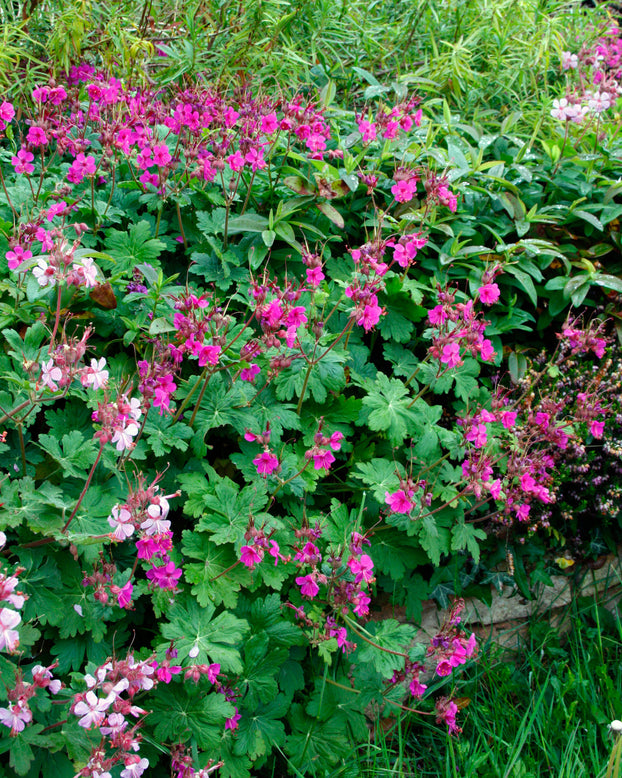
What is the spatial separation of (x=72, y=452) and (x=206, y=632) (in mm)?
619

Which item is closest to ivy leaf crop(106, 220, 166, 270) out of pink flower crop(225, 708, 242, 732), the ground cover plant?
the ground cover plant

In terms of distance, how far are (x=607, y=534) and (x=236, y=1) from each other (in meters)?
3.22

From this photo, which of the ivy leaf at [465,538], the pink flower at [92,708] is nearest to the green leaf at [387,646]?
the ivy leaf at [465,538]

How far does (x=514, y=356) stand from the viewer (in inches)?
109

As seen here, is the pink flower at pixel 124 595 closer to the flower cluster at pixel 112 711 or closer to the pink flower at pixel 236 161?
the flower cluster at pixel 112 711

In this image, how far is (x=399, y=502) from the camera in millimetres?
2029

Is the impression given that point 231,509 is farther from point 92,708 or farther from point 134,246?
point 134,246

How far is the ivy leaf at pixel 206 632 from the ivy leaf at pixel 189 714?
92 millimetres

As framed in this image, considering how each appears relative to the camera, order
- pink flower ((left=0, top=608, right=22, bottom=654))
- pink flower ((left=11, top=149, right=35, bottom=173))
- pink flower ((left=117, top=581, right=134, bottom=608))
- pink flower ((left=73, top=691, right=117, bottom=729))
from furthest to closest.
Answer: pink flower ((left=11, top=149, right=35, bottom=173)) < pink flower ((left=117, top=581, right=134, bottom=608)) < pink flower ((left=73, top=691, right=117, bottom=729)) < pink flower ((left=0, top=608, right=22, bottom=654))

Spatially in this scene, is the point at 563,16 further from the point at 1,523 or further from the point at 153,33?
the point at 1,523

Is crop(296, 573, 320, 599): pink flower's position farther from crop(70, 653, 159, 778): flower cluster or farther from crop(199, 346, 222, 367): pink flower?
crop(199, 346, 222, 367): pink flower

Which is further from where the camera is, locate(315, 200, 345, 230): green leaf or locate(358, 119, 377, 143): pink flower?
locate(358, 119, 377, 143): pink flower

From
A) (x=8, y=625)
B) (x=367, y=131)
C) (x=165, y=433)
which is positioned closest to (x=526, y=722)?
(x=165, y=433)

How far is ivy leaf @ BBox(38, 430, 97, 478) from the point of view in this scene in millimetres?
1835
